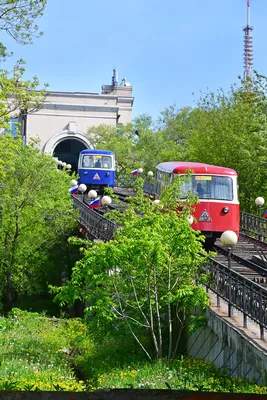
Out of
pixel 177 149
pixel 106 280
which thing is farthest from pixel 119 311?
pixel 177 149

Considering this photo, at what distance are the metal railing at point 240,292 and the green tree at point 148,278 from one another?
0.39 meters

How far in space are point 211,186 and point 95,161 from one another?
2779cm

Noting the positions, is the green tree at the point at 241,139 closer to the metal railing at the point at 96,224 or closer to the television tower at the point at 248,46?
the metal railing at the point at 96,224

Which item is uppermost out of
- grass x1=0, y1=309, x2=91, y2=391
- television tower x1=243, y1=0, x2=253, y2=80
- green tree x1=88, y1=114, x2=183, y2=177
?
television tower x1=243, y1=0, x2=253, y2=80

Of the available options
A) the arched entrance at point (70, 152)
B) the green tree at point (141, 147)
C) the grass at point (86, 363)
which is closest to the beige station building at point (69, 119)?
the arched entrance at point (70, 152)

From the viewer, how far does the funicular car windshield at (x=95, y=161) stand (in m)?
51.9

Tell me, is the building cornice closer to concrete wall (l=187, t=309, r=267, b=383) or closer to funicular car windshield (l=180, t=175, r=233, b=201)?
funicular car windshield (l=180, t=175, r=233, b=201)

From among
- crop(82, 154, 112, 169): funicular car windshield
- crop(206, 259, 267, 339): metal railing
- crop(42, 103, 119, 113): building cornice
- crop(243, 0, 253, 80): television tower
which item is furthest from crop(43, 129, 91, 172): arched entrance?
crop(243, 0, 253, 80): television tower

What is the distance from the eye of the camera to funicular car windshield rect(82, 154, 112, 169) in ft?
170

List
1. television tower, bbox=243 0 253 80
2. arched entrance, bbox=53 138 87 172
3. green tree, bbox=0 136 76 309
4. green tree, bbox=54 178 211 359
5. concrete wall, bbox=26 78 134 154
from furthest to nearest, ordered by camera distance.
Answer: television tower, bbox=243 0 253 80, arched entrance, bbox=53 138 87 172, concrete wall, bbox=26 78 134 154, green tree, bbox=0 136 76 309, green tree, bbox=54 178 211 359

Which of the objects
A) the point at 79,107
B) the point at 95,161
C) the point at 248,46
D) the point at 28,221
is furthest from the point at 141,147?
the point at 248,46

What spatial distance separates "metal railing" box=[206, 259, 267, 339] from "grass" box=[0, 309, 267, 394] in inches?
47.0

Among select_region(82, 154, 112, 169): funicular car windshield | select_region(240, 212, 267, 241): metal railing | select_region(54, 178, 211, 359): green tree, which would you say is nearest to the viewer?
select_region(54, 178, 211, 359): green tree

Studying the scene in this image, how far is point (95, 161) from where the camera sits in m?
52.0
